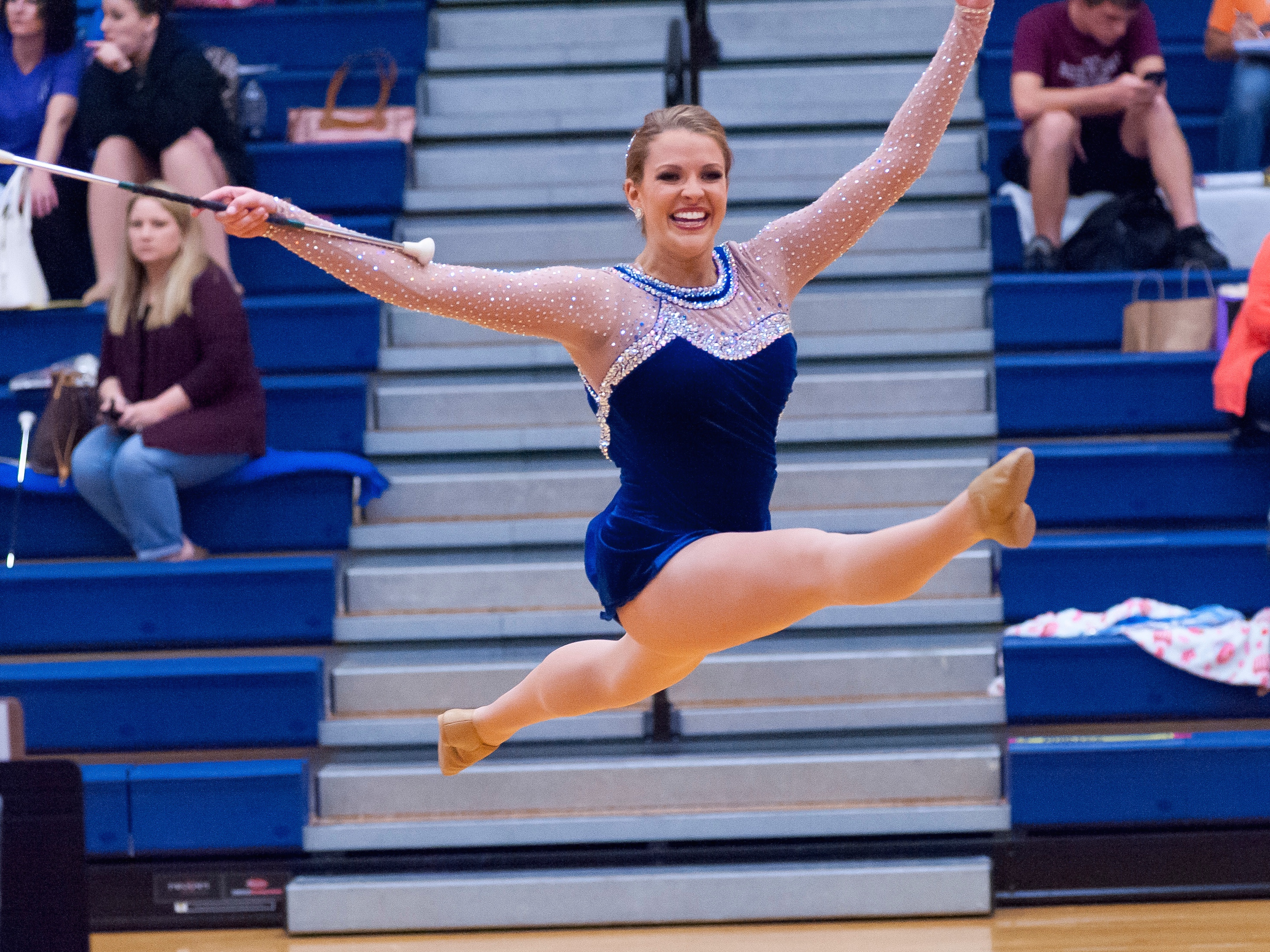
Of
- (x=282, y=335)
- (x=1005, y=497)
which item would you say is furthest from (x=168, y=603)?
(x=1005, y=497)

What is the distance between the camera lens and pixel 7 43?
16.2 feet

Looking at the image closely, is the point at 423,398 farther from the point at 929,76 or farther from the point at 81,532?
the point at 929,76

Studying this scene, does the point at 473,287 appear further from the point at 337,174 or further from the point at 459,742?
the point at 337,174

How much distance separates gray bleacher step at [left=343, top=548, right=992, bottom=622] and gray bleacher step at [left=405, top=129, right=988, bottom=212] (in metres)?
1.42

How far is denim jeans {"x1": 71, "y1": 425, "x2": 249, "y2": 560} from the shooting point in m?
4.02

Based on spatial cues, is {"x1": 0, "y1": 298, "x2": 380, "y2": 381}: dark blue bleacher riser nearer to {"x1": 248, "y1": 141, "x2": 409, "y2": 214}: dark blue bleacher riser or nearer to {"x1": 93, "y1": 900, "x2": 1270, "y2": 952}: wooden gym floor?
{"x1": 248, "y1": 141, "x2": 409, "y2": 214}: dark blue bleacher riser

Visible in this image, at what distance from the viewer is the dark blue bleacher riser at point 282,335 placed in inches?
182

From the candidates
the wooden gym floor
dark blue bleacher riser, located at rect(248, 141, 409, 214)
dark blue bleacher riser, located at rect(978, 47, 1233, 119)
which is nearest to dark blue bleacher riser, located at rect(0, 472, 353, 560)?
the wooden gym floor

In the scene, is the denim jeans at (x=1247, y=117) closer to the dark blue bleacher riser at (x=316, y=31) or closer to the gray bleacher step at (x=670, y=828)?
the gray bleacher step at (x=670, y=828)

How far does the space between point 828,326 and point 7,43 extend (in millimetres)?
2875

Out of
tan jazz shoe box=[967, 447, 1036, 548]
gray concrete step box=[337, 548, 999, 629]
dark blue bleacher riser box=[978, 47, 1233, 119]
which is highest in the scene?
dark blue bleacher riser box=[978, 47, 1233, 119]

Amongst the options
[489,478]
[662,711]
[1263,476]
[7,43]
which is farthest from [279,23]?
[1263,476]

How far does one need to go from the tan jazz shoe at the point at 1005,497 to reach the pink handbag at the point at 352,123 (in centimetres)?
375

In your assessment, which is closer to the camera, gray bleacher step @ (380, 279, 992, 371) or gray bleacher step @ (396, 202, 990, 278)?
gray bleacher step @ (380, 279, 992, 371)
